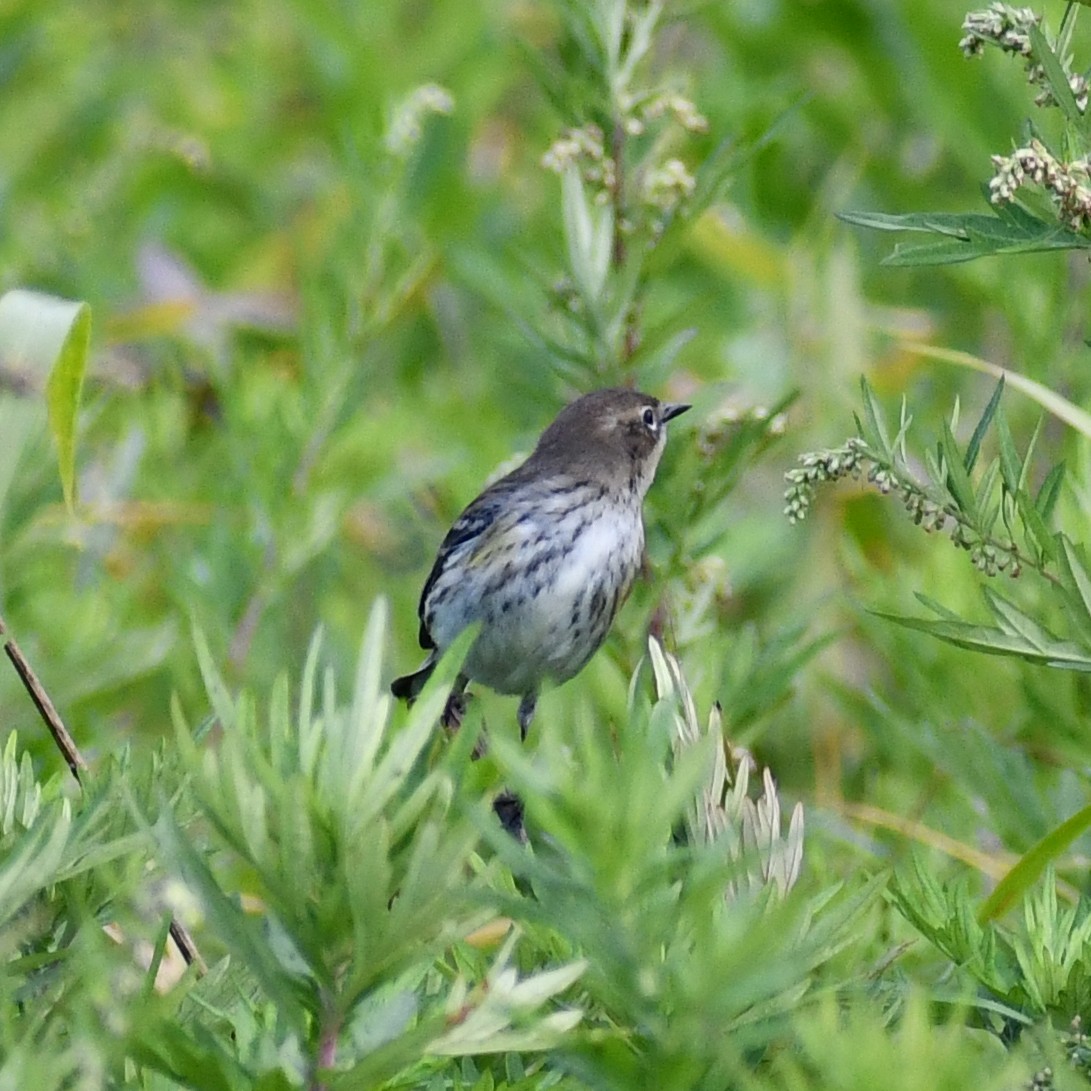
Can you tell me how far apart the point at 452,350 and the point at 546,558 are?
2.82ft

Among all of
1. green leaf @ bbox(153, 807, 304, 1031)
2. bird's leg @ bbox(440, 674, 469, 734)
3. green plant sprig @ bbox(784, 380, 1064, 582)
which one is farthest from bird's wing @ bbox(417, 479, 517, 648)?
green leaf @ bbox(153, 807, 304, 1031)

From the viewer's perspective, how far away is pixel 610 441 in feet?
8.85

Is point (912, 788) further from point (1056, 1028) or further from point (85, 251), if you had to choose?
point (85, 251)

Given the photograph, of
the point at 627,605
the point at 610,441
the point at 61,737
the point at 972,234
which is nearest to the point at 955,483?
the point at 972,234

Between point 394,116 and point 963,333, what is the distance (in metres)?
1.29

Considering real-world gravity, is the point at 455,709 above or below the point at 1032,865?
below

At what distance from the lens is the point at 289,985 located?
2.57 ft

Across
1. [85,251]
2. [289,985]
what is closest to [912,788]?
[289,985]

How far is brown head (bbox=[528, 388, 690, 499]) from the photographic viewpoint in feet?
7.84

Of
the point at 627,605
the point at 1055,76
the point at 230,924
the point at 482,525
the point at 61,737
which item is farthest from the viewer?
the point at 482,525

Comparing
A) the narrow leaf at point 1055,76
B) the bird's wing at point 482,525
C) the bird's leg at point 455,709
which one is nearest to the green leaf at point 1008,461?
the narrow leaf at point 1055,76

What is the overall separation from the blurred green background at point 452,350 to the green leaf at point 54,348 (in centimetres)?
3

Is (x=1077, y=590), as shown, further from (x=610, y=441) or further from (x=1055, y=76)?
(x=610, y=441)

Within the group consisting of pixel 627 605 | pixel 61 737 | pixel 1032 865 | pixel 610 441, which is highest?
pixel 61 737
